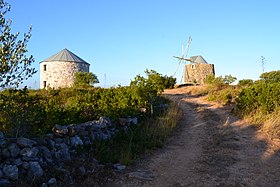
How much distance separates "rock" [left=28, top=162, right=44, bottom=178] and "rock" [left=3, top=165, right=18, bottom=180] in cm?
28

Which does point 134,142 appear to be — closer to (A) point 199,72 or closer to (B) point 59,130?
(B) point 59,130

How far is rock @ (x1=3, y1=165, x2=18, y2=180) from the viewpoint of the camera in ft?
15.6

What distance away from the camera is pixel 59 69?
141ft

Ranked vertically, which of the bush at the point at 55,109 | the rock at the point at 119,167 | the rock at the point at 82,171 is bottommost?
the rock at the point at 119,167

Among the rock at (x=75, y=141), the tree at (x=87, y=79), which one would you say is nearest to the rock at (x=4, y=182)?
the rock at (x=75, y=141)

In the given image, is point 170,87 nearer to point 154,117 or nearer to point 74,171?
point 154,117

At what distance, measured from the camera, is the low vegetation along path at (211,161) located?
20.0 feet

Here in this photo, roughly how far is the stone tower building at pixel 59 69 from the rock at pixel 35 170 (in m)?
38.1

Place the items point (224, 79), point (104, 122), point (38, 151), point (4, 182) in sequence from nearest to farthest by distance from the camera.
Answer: point (4, 182) < point (38, 151) < point (104, 122) < point (224, 79)

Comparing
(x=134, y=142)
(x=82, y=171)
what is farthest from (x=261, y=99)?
(x=82, y=171)

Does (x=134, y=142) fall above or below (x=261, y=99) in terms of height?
below

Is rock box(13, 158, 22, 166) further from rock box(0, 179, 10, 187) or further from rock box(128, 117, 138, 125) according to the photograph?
rock box(128, 117, 138, 125)

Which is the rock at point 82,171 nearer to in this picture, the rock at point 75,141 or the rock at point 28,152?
the rock at point 75,141

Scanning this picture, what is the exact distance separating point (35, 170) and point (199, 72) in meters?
36.8
